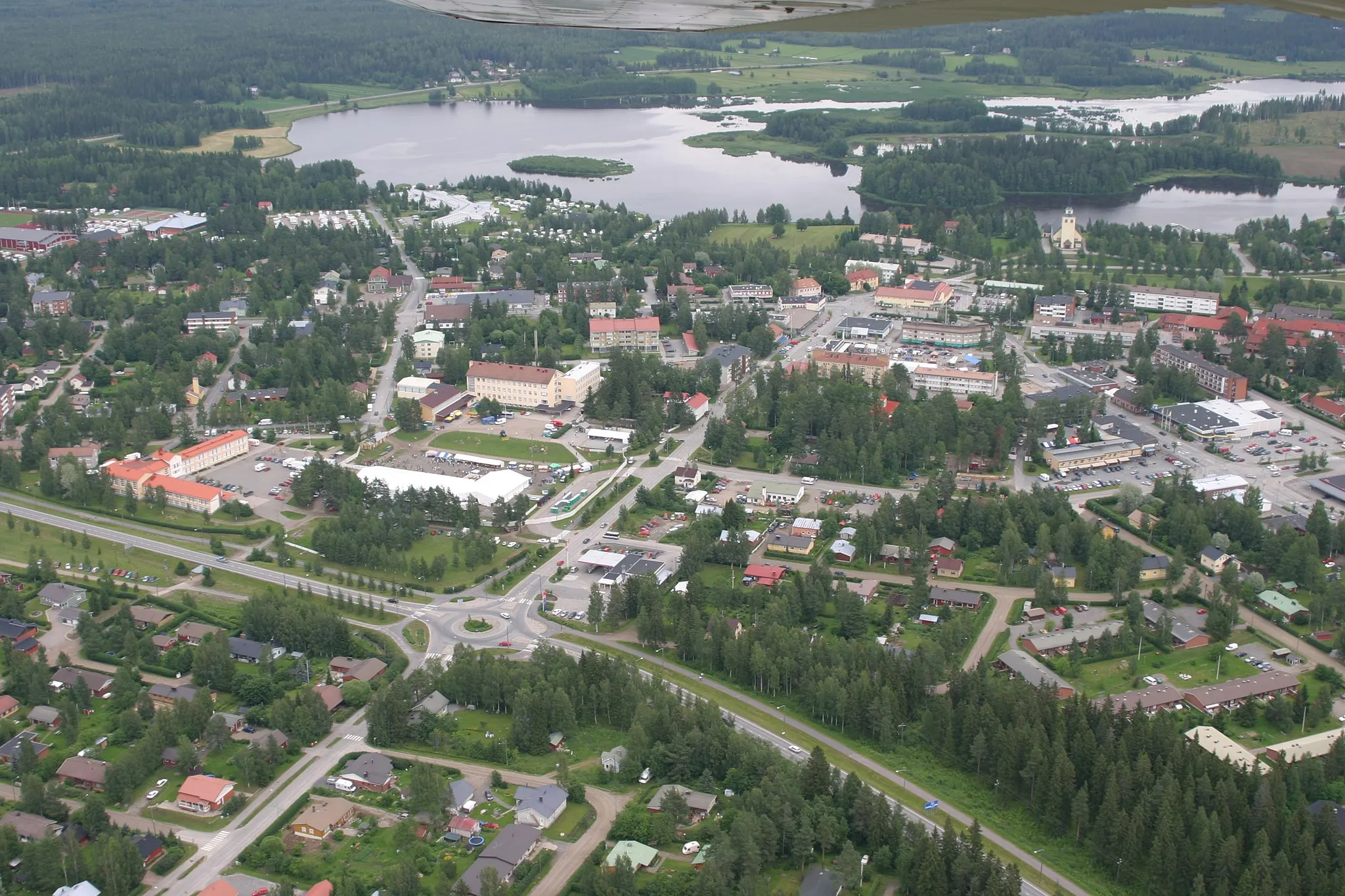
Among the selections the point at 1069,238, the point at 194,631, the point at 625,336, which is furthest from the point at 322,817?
the point at 1069,238

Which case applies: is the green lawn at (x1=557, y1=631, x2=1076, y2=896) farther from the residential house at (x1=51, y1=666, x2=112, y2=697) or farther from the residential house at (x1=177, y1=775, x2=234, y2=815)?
the residential house at (x1=51, y1=666, x2=112, y2=697)

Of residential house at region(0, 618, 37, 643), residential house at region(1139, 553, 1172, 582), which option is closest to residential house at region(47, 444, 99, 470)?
residential house at region(0, 618, 37, 643)

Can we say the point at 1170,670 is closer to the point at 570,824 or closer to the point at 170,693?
the point at 570,824

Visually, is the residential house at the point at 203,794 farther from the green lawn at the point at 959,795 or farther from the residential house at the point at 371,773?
the green lawn at the point at 959,795

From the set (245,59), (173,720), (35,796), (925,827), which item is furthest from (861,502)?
(245,59)

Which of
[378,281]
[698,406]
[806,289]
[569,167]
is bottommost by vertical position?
[698,406]

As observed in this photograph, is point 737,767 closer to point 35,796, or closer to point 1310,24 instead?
point 35,796
